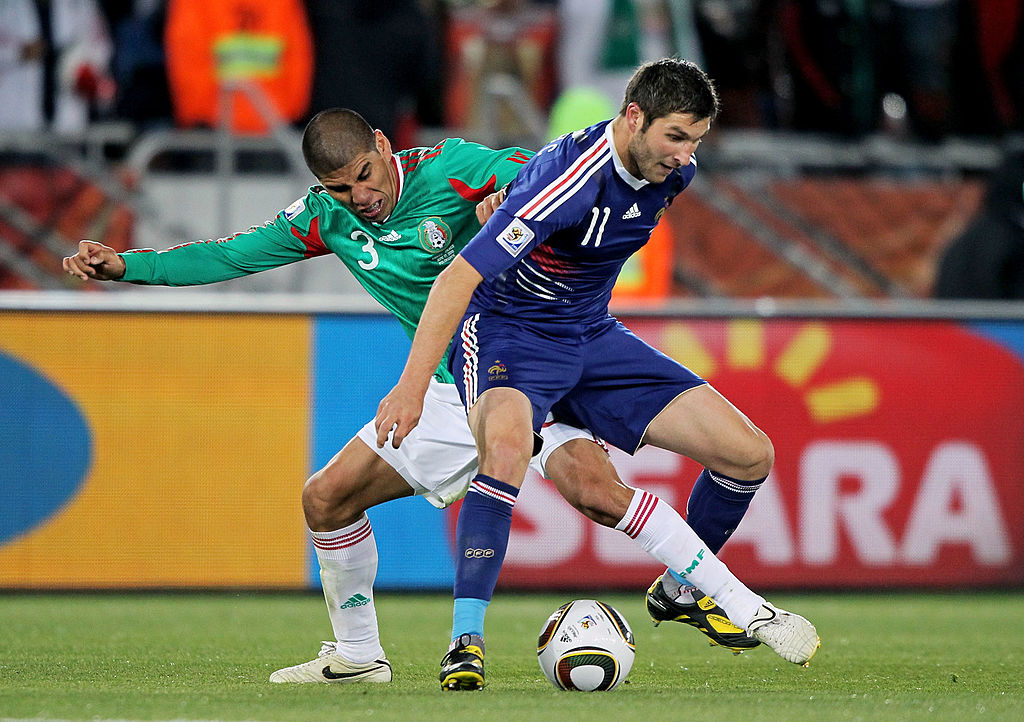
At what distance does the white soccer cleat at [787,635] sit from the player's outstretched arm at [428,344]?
51.0 inches

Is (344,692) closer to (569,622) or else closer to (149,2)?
→ (569,622)

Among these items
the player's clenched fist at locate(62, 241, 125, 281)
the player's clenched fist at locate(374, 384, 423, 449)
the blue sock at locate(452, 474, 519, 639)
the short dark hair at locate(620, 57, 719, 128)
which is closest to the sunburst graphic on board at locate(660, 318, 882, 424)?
the short dark hair at locate(620, 57, 719, 128)

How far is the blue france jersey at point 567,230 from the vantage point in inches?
194

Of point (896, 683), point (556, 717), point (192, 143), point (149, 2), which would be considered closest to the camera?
point (556, 717)

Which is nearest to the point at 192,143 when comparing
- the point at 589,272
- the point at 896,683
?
the point at 589,272

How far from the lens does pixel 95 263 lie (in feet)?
17.5

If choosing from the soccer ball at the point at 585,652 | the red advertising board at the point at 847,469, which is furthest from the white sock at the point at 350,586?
the red advertising board at the point at 847,469

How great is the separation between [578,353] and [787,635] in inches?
47.2

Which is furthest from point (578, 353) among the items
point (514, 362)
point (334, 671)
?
point (334, 671)

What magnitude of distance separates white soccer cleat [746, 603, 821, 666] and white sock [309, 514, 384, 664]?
1.33m

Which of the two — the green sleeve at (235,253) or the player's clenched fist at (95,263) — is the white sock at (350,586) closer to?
the green sleeve at (235,253)

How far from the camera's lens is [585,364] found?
5488 mm

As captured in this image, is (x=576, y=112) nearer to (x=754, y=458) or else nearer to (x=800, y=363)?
(x=800, y=363)

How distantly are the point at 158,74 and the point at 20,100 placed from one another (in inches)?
39.1
